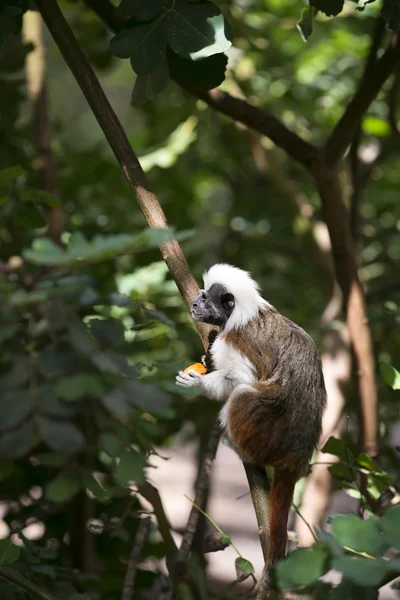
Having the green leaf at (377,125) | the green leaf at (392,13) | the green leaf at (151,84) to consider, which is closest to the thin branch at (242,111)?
the green leaf at (151,84)

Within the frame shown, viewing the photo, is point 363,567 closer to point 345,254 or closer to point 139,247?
point 139,247

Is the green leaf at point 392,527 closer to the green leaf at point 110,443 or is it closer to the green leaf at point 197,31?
the green leaf at point 110,443

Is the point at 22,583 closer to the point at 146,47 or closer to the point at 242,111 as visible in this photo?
the point at 146,47

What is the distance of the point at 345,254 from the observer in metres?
1.95

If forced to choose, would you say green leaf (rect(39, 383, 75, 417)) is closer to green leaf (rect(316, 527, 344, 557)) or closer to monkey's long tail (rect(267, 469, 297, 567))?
green leaf (rect(316, 527, 344, 557))

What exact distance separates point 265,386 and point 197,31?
2.71 feet

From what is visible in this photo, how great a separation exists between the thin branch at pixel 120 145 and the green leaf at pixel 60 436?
2.02ft

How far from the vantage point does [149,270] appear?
8.71 feet

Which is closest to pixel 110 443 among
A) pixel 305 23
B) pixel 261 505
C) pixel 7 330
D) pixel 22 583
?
pixel 7 330

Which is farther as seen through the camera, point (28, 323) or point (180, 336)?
point (180, 336)

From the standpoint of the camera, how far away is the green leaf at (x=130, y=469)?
886mm

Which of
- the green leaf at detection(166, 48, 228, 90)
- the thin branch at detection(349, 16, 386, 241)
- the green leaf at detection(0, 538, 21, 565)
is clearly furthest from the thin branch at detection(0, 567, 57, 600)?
the thin branch at detection(349, 16, 386, 241)

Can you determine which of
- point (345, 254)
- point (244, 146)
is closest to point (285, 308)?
point (244, 146)

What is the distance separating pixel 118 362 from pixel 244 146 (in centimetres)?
254
